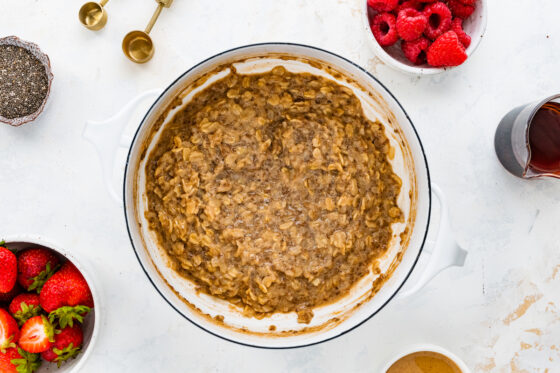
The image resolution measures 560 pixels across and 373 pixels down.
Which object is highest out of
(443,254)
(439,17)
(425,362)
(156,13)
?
(439,17)

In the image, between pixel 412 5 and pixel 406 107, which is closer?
pixel 412 5

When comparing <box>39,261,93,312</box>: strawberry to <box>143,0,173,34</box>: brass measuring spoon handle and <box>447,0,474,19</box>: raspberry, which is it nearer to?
<box>143,0,173,34</box>: brass measuring spoon handle

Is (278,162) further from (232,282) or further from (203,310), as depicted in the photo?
(203,310)

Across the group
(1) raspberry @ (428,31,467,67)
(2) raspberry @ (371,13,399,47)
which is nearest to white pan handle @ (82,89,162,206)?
(2) raspberry @ (371,13,399,47)

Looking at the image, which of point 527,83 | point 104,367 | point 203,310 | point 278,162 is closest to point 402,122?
point 278,162

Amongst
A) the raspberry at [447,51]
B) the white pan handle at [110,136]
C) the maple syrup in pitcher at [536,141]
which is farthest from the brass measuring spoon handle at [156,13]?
the maple syrup in pitcher at [536,141]

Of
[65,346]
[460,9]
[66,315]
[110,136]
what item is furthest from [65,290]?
[460,9]

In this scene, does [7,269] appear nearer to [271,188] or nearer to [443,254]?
[271,188]
